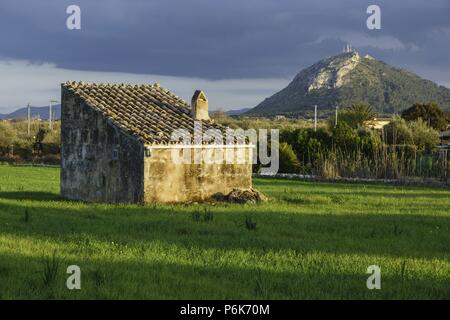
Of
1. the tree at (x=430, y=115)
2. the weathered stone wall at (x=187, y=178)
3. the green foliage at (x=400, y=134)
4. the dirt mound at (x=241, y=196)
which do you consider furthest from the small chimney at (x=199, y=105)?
the tree at (x=430, y=115)

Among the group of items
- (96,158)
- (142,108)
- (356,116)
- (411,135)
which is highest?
(356,116)

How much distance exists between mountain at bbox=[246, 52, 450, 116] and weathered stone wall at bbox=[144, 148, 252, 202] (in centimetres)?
8256

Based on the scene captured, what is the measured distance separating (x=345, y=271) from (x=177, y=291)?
9.36 ft

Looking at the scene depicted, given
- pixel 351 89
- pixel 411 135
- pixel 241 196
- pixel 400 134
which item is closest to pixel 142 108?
pixel 241 196

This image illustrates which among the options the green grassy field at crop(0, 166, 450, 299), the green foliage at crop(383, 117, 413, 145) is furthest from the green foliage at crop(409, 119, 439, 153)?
the green grassy field at crop(0, 166, 450, 299)

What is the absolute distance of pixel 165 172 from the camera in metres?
21.7

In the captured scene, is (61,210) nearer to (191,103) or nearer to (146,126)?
(146,126)

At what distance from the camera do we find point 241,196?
884 inches

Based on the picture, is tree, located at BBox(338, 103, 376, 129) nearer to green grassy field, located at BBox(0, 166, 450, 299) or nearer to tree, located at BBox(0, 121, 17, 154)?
→ tree, located at BBox(0, 121, 17, 154)

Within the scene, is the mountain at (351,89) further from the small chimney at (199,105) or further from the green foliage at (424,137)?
the small chimney at (199,105)

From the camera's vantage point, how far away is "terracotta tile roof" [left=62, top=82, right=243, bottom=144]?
22.3 m

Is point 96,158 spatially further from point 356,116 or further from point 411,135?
point 356,116

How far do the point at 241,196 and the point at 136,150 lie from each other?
12.0 ft
